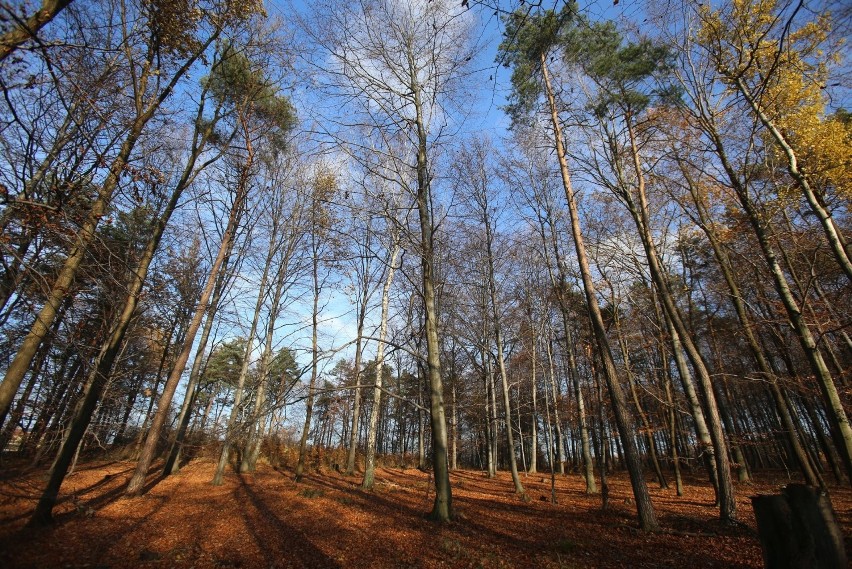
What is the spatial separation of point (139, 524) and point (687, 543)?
1010 centimetres

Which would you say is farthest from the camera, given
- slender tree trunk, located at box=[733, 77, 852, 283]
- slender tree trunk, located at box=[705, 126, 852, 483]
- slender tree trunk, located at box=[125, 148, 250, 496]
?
slender tree trunk, located at box=[125, 148, 250, 496]

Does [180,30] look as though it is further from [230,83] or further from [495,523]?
[495,523]

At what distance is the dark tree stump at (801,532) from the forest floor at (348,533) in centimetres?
361

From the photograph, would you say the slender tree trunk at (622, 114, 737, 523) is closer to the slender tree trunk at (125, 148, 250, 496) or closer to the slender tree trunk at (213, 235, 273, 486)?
the slender tree trunk at (125, 148, 250, 496)

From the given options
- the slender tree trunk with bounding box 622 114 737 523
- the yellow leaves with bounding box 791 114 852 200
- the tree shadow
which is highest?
the yellow leaves with bounding box 791 114 852 200

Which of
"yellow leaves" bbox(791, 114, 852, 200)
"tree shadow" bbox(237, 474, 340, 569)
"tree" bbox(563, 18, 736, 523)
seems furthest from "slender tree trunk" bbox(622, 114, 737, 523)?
"tree shadow" bbox(237, 474, 340, 569)

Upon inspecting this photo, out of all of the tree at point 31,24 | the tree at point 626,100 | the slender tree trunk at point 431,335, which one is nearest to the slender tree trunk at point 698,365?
the tree at point 626,100

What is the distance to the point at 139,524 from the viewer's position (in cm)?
717

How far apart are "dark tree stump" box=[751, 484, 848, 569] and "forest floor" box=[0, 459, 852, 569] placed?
11.9 feet

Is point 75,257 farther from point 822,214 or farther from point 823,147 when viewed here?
point 823,147

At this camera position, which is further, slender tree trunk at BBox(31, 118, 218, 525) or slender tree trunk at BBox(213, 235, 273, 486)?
slender tree trunk at BBox(213, 235, 273, 486)

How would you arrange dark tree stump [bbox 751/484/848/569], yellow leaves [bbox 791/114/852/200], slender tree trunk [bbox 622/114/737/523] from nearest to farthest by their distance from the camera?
dark tree stump [bbox 751/484/848/569] → slender tree trunk [bbox 622/114/737/523] → yellow leaves [bbox 791/114/852/200]

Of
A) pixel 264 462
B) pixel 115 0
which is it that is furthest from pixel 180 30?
pixel 264 462

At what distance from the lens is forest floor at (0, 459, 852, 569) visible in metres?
5.01
